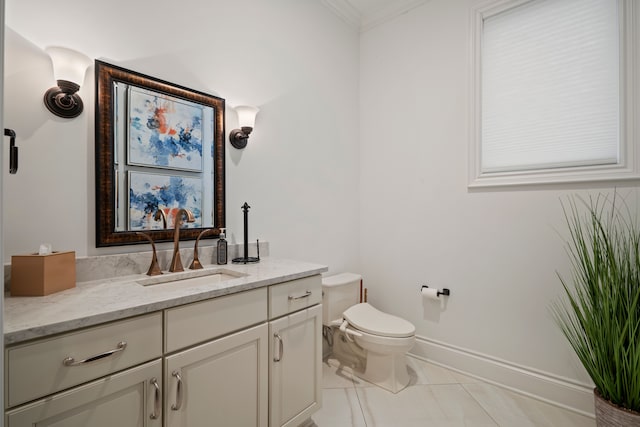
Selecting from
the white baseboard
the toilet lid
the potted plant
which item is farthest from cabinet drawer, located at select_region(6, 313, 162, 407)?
the white baseboard

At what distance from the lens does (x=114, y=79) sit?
1411mm

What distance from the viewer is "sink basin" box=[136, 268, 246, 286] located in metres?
1.41

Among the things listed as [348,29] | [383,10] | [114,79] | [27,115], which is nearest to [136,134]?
[114,79]

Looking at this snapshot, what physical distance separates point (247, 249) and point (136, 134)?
0.84 metres

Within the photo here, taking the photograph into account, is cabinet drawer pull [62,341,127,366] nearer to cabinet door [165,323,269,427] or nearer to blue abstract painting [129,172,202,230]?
cabinet door [165,323,269,427]

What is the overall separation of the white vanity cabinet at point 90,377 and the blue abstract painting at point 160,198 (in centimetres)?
66

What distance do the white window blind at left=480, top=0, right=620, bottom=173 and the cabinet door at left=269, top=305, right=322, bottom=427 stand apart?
1720 mm

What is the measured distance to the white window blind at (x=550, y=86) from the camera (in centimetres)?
182

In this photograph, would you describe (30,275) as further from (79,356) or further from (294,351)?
(294,351)

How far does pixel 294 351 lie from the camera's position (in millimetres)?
1514

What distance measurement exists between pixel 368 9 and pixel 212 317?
2.82 meters

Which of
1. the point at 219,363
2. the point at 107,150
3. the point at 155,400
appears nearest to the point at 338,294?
the point at 219,363

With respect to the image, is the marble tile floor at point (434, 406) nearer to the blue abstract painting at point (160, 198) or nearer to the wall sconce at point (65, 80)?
the blue abstract painting at point (160, 198)

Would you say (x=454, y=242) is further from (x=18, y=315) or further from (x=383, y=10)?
(x=18, y=315)
